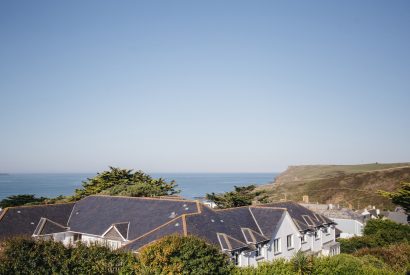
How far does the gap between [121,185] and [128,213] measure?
72.6ft

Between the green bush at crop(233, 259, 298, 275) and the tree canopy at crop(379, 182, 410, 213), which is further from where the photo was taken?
the tree canopy at crop(379, 182, 410, 213)

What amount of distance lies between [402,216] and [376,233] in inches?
1104

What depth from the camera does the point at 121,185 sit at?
60031mm

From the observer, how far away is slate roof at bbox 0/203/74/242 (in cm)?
3628

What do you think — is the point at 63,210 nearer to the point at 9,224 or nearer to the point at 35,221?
the point at 35,221

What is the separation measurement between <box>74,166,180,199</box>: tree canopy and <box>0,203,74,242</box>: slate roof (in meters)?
15.7

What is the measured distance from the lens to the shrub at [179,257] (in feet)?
54.5

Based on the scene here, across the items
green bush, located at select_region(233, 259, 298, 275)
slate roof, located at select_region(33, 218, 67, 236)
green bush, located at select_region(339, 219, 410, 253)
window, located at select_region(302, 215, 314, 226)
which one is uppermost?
green bush, located at select_region(233, 259, 298, 275)

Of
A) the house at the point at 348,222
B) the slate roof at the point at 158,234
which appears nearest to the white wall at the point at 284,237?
the slate roof at the point at 158,234

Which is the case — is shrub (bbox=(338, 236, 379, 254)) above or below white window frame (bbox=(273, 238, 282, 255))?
below

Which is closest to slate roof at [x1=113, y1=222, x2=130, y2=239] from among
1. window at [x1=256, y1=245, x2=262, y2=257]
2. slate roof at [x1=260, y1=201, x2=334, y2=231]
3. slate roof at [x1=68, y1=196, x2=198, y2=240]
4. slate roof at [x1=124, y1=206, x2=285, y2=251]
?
slate roof at [x1=68, y1=196, x2=198, y2=240]

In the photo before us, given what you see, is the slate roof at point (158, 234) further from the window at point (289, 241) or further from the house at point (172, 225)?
the window at point (289, 241)

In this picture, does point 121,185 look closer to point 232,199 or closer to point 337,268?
point 232,199

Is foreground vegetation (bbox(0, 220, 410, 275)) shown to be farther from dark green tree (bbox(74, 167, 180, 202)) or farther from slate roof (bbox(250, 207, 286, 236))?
dark green tree (bbox(74, 167, 180, 202))
